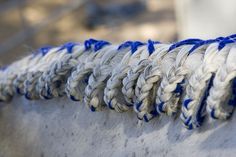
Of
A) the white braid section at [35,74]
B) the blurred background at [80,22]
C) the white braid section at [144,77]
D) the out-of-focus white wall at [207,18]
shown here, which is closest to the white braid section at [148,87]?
the white braid section at [144,77]

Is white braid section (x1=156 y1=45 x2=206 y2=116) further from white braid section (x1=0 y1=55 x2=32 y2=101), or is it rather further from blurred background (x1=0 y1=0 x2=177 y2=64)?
blurred background (x1=0 y1=0 x2=177 y2=64)

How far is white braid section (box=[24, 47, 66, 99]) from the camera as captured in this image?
3.02ft

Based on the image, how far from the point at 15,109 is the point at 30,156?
0.27 ft

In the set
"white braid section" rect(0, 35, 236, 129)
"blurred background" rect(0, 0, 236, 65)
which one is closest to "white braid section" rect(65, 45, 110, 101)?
"white braid section" rect(0, 35, 236, 129)

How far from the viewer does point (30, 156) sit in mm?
963

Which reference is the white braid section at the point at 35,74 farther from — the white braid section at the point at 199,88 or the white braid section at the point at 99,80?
the white braid section at the point at 199,88

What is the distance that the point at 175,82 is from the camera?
70 cm

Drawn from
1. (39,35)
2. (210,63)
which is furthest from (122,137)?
(39,35)

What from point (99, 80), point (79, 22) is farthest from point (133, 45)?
point (79, 22)

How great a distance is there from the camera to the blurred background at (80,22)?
14.8 ft

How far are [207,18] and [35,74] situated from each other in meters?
2.07

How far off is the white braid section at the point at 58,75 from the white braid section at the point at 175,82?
189 mm

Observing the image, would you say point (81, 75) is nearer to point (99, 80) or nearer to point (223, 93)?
point (99, 80)

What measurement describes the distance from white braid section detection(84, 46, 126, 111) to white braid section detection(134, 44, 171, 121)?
0.23 feet
